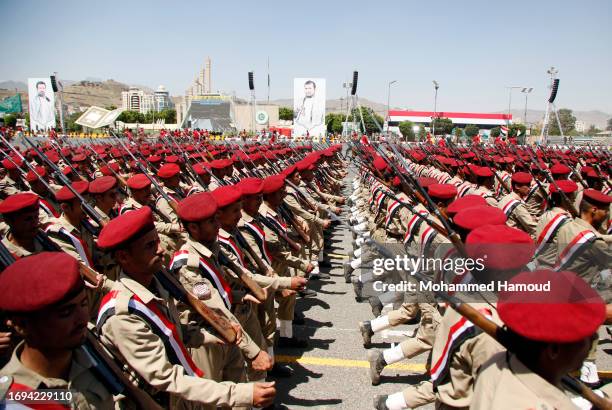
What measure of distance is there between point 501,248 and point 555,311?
999 mm

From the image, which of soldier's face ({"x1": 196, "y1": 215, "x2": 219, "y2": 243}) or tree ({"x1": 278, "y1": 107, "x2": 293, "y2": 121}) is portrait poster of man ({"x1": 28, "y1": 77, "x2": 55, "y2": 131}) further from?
tree ({"x1": 278, "y1": 107, "x2": 293, "y2": 121})

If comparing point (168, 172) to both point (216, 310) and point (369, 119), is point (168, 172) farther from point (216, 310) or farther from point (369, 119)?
point (369, 119)

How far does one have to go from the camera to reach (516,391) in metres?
1.74

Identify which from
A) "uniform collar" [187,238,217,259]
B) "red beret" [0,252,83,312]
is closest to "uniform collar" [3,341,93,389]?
"red beret" [0,252,83,312]

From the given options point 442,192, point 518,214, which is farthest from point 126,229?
point 518,214

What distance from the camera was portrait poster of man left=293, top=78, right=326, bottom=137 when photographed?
157ft

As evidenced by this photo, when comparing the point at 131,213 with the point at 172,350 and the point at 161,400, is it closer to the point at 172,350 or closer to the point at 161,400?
the point at 172,350

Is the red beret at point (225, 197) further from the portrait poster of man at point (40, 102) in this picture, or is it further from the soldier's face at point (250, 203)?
the portrait poster of man at point (40, 102)

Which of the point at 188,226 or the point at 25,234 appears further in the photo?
the point at 25,234

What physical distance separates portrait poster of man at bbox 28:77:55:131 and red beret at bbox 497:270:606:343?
5212 cm

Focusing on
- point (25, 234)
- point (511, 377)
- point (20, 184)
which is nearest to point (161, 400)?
point (511, 377)

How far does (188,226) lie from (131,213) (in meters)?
0.78

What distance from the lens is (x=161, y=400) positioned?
275 cm

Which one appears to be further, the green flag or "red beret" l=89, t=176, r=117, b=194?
the green flag
